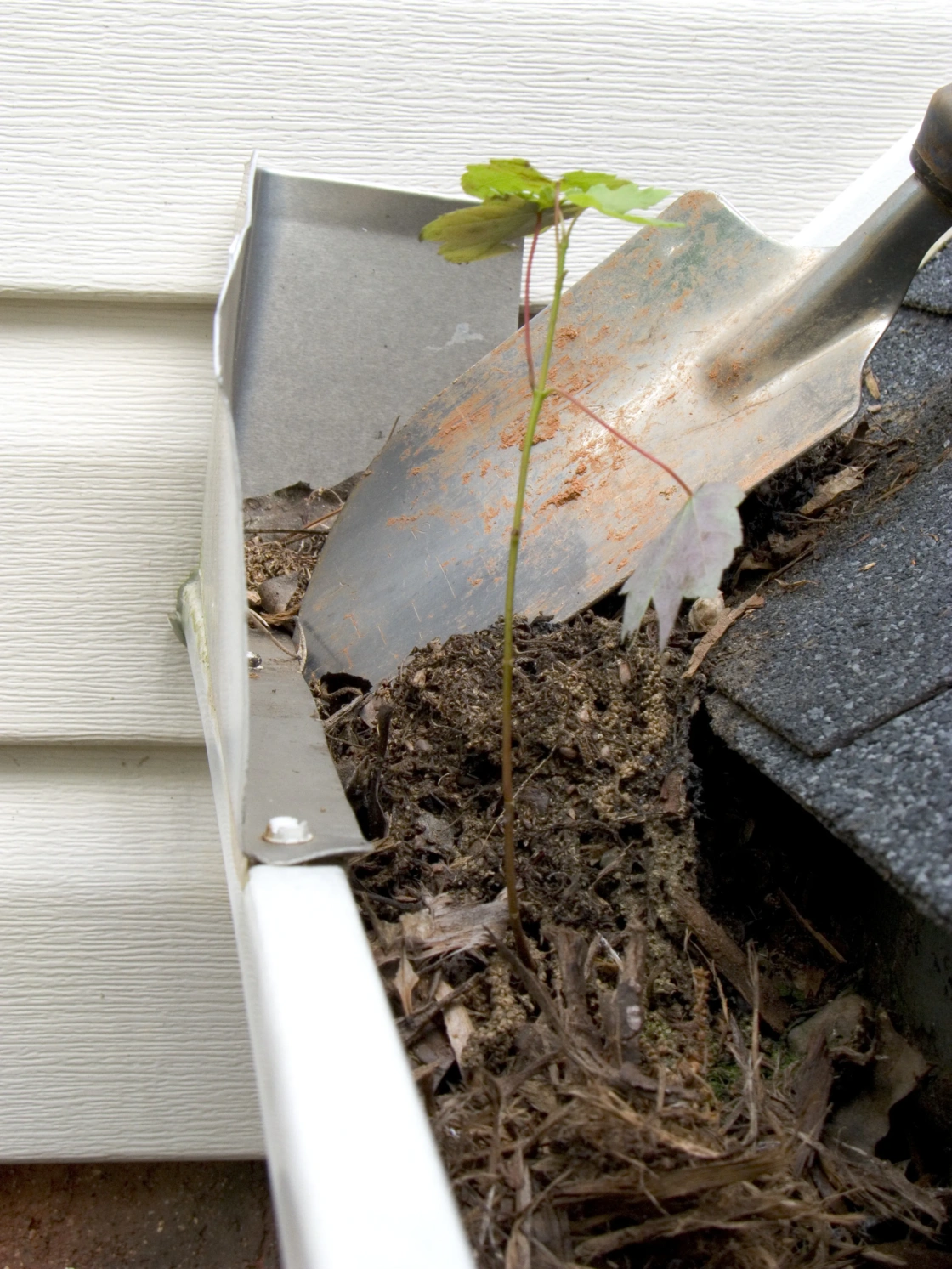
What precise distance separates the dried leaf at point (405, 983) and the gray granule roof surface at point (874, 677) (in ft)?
0.93

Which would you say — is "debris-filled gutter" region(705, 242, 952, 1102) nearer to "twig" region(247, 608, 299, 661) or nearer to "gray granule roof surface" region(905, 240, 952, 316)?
"gray granule roof surface" region(905, 240, 952, 316)

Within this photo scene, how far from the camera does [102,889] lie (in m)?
1.23

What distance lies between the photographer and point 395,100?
1030 mm

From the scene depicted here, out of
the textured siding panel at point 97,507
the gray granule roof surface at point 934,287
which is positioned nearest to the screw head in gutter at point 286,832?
the textured siding panel at point 97,507

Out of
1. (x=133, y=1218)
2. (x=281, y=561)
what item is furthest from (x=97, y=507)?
(x=133, y=1218)

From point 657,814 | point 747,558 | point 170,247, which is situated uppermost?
point 170,247

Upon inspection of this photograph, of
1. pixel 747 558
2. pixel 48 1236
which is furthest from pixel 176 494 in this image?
pixel 48 1236

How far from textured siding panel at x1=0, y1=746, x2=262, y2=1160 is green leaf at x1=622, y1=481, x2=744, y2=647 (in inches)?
32.6

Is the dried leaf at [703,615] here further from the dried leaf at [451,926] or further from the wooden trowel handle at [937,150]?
the wooden trowel handle at [937,150]

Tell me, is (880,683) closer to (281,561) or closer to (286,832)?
(286,832)

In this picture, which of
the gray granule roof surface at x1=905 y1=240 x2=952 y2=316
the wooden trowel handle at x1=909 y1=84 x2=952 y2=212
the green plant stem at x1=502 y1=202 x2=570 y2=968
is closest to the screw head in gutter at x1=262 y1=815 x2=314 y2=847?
the green plant stem at x1=502 y1=202 x2=570 y2=968

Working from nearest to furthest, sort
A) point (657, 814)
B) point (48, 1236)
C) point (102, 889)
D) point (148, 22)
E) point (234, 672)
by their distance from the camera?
point (234, 672) < point (657, 814) < point (148, 22) < point (102, 889) < point (48, 1236)

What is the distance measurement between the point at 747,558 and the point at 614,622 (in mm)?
164

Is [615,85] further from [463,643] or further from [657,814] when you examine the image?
[657,814]
